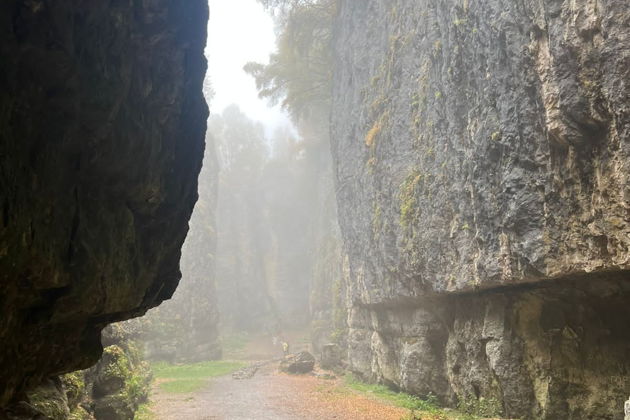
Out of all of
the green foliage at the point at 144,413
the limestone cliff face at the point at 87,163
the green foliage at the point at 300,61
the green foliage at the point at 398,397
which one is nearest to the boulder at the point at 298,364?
the green foliage at the point at 398,397

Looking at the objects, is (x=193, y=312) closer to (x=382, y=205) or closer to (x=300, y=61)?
(x=300, y=61)

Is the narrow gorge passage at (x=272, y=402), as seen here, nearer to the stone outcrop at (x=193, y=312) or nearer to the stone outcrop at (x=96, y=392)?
the stone outcrop at (x=96, y=392)

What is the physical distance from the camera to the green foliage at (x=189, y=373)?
22.6 m

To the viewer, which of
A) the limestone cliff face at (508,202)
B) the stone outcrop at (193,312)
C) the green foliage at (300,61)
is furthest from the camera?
the stone outcrop at (193,312)

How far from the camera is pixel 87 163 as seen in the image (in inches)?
236

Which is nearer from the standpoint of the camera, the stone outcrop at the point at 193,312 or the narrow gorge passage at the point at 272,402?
the narrow gorge passage at the point at 272,402

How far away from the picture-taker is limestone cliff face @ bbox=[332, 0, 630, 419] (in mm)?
8977

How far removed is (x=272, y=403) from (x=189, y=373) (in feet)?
42.6

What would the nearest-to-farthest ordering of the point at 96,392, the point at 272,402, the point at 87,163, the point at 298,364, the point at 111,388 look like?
the point at 87,163 → the point at 96,392 → the point at 111,388 → the point at 272,402 → the point at 298,364

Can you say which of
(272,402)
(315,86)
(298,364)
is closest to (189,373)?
(298,364)

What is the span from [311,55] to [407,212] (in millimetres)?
17566

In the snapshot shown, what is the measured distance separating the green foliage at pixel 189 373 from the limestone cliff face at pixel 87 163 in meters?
16.3

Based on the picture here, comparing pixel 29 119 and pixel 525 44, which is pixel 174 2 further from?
A: pixel 525 44

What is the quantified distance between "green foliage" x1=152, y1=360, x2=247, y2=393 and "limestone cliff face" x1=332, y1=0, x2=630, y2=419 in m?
10.6
